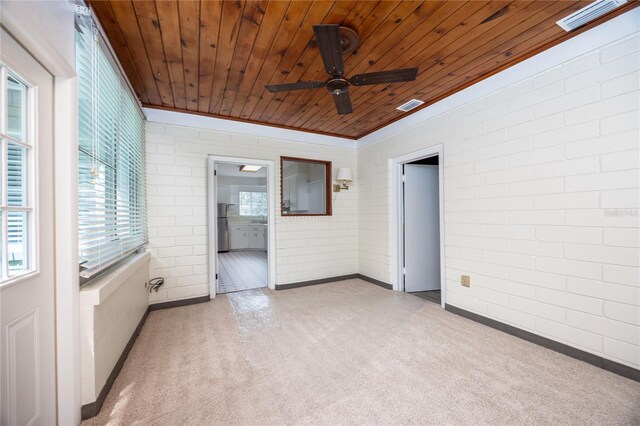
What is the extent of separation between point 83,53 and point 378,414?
2829mm

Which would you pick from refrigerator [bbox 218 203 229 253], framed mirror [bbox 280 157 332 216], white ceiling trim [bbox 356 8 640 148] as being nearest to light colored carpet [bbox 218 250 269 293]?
refrigerator [bbox 218 203 229 253]

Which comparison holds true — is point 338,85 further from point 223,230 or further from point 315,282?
point 223,230

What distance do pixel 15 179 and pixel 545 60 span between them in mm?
3688

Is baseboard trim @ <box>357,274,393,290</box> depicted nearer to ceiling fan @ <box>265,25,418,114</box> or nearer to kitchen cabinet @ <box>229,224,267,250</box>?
ceiling fan @ <box>265,25,418,114</box>

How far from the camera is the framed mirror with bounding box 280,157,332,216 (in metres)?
4.76

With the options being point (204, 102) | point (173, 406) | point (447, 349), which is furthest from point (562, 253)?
point (204, 102)

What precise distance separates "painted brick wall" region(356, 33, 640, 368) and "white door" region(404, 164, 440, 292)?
0.83 metres

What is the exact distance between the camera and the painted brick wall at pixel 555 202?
1.95 metres

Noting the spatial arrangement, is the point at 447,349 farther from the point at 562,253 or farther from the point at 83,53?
the point at 83,53

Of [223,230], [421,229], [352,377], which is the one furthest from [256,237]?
[352,377]

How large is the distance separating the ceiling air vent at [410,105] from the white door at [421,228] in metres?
0.86

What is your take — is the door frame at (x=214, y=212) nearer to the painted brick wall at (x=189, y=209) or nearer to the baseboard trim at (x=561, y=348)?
the painted brick wall at (x=189, y=209)

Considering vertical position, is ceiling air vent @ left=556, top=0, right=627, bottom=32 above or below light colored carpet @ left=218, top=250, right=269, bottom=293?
above

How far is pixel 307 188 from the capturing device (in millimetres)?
5457
